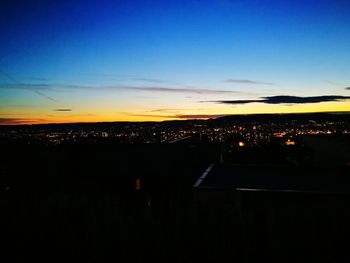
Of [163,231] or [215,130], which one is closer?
[163,231]

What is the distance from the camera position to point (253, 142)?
3878 centimetres

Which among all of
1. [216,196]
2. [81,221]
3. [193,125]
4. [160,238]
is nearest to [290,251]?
[160,238]

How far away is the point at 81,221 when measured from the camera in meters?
2.39

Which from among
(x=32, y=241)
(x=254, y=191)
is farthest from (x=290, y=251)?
(x=254, y=191)

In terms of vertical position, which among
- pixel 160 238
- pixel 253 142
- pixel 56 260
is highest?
pixel 160 238

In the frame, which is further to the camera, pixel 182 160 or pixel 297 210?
pixel 182 160

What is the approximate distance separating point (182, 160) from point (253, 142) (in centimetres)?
2004

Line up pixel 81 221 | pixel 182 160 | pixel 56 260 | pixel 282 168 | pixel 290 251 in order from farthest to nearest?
pixel 182 160
pixel 282 168
pixel 81 221
pixel 56 260
pixel 290 251

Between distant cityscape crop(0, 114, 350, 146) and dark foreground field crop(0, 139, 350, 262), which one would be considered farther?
distant cityscape crop(0, 114, 350, 146)

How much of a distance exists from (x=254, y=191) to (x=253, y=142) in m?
33.3

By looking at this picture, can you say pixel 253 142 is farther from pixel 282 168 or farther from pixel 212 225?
pixel 212 225

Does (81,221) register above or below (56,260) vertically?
above

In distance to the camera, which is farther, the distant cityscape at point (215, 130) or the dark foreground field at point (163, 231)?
the distant cityscape at point (215, 130)

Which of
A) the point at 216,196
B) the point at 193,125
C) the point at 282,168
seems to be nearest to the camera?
the point at 216,196
